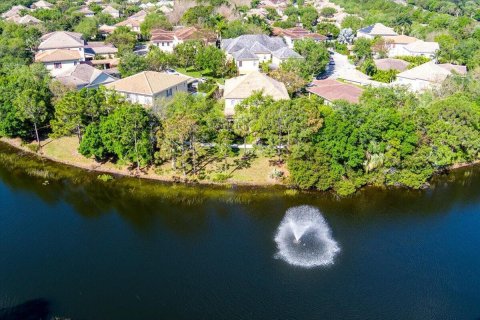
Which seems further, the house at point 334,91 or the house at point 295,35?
the house at point 295,35

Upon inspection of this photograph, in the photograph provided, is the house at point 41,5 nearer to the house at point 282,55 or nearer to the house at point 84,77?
the house at point 84,77

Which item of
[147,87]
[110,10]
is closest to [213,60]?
[147,87]

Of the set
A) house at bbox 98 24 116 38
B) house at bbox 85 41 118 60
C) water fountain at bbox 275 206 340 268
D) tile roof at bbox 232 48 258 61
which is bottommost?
water fountain at bbox 275 206 340 268

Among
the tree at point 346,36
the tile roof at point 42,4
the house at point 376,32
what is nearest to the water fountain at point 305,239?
the house at point 376,32

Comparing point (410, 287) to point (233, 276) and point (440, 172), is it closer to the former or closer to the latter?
point (233, 276)

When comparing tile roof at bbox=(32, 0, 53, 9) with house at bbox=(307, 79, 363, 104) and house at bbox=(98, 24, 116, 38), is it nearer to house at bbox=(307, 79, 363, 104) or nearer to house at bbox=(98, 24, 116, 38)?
house at bbox=(98, 24, 116, 38)

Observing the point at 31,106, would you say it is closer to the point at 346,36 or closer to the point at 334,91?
the point at 334,91

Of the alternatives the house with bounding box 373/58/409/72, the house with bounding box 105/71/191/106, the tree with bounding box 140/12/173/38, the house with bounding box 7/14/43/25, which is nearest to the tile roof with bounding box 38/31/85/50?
the tree with bounding box 140/12/173/38
